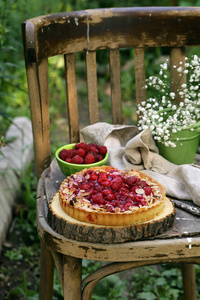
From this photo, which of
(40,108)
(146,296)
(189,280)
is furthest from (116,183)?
(146,296)

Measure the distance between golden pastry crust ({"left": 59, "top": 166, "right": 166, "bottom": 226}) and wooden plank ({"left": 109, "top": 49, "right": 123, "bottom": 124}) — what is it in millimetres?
613

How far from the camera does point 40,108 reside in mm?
1791

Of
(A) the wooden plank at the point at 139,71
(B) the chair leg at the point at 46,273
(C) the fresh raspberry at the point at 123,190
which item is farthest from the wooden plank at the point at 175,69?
(B) the chair leg at the point at 46,273

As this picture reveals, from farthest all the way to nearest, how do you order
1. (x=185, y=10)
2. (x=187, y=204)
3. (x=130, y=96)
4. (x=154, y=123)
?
(x=130, y=96)
(x=185, y=10)
(x=154, y=123)
(x=187, y=204)

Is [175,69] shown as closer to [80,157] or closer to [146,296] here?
[80,157]

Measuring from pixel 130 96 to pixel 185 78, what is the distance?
2.45 metres

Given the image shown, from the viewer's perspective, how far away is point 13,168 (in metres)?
2.88

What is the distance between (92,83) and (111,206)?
2.66ft

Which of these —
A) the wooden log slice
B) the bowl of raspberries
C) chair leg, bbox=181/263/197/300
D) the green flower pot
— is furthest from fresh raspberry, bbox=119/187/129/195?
chair leg, bbox=181/263/197/300

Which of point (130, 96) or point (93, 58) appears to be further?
point (130, 96)

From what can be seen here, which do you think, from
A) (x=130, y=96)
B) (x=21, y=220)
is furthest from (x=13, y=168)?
(x=130, y=96)

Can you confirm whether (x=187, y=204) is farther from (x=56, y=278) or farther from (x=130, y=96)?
(x=130, y=96)

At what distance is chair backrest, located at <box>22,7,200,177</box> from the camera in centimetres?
181

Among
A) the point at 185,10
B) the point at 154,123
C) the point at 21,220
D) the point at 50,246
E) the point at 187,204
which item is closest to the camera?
the point at 50,246
